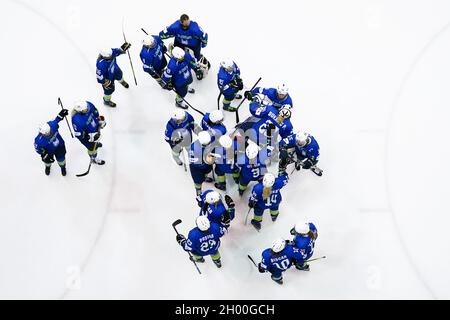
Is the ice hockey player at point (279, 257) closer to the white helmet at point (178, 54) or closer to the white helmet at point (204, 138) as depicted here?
the white helmet at point (204, 138)

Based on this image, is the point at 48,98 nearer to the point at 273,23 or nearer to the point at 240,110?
the point at 240,110

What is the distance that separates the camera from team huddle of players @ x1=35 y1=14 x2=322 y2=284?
210 inches

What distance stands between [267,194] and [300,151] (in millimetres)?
822

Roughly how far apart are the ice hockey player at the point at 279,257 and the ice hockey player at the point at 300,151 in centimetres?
116

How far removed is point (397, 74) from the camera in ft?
23.6

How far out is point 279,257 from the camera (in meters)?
5.27

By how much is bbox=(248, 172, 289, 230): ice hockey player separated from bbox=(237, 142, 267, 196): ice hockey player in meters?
0.21

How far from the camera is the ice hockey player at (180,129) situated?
5707 mm

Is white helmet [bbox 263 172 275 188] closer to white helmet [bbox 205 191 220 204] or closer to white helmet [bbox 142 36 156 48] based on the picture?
white helmet [bbox 205 191 220 204]

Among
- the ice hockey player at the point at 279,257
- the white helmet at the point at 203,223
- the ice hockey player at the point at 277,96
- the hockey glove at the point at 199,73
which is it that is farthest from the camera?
the hockey glove at the point at 199,73

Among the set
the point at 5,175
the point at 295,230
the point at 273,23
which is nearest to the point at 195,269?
the point at 295,230

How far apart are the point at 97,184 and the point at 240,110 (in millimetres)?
2151

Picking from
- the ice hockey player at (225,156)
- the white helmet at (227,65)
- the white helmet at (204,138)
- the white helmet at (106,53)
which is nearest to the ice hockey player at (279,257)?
the ice hockey player at (225,156)

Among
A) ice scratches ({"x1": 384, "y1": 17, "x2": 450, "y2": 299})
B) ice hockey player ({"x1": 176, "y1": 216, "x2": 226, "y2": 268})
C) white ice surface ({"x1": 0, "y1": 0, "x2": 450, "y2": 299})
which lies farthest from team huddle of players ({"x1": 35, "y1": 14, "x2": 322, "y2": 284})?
ice scratches ({"x1": 384, "y1": 17, "x2": 450, "y2": 299})
